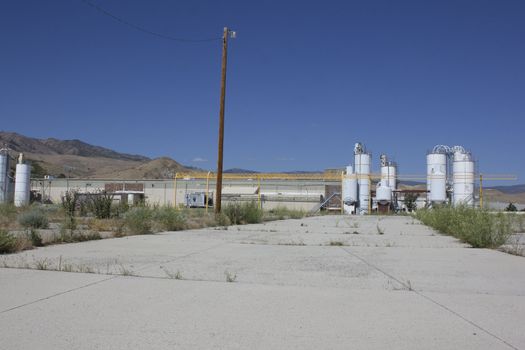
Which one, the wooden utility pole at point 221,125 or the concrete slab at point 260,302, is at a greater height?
the wooden utility pole at point 221,125

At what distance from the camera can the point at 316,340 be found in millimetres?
4758

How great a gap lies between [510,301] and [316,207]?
5316cm

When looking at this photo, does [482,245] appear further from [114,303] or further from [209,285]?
[114,303]

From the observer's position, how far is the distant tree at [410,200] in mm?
52781

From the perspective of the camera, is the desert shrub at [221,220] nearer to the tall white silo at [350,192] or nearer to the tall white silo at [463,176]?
the tall white silo at [350,192]

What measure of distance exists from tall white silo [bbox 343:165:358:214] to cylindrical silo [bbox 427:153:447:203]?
7177 mm

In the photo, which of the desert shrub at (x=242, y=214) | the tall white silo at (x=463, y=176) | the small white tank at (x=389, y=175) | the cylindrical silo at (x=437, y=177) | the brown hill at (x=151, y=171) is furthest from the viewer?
the brown hill at (x=151, y=171)

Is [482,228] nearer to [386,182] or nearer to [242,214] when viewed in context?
[242,214]

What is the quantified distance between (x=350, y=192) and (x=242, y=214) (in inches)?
1050

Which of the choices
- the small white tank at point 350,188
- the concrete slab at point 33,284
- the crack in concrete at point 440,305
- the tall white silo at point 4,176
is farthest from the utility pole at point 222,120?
the tall white silo at point 4,176

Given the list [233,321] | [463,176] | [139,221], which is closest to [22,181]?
[139,221]

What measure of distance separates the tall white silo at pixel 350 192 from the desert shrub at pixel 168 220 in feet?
105

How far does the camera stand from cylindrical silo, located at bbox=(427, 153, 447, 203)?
48.3 metres

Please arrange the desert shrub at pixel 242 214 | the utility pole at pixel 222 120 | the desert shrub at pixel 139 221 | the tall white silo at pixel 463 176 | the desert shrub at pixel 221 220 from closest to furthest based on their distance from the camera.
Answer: the desert shrub at pixel 139 221 → the desert shrub at pixel 221 220 → the desert shrub at pixel 242 214 → the utility pole at pixel 222 120 → the tall white silo at pixel 463 176
